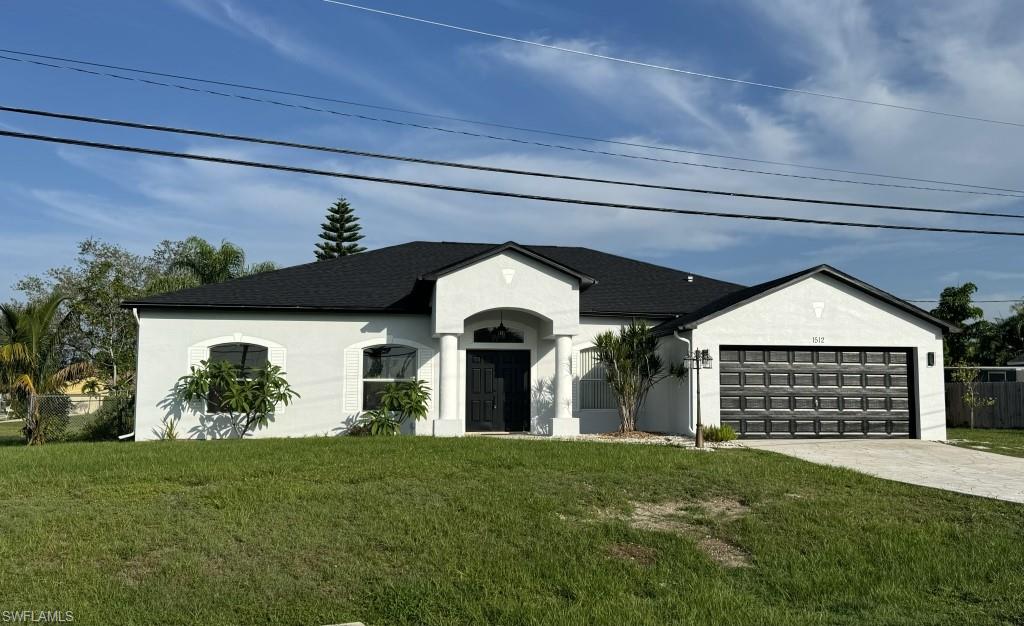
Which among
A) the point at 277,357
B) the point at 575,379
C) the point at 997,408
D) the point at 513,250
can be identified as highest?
the point at 513,250

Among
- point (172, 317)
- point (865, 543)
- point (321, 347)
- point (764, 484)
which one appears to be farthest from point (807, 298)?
point (172, 317)

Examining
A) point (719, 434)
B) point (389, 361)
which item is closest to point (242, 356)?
point (389, 361)

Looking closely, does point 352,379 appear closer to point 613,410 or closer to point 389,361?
point 389,361

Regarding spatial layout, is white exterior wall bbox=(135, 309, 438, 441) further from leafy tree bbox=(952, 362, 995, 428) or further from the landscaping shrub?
Result: leafy tree bbox=(952, 362, 995, 428)

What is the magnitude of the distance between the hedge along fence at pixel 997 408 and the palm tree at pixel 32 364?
2576cm

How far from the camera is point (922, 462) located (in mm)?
13297

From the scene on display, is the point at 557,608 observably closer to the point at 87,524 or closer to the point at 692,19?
the point at 87,524

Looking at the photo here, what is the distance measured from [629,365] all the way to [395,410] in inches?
223

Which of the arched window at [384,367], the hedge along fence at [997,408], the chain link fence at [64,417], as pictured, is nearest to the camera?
the chain link fence at [64,417]

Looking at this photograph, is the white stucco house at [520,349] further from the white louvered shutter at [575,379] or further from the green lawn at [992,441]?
the green lawn at [992,441]

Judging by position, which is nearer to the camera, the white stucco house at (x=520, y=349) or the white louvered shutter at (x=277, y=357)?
the white stucco house at (x=520, y=349)

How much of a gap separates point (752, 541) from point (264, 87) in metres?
10.4

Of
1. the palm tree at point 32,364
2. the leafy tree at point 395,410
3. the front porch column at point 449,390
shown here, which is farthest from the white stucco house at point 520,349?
the palm tree at point 32,364

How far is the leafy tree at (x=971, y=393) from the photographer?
23219 millimetres
